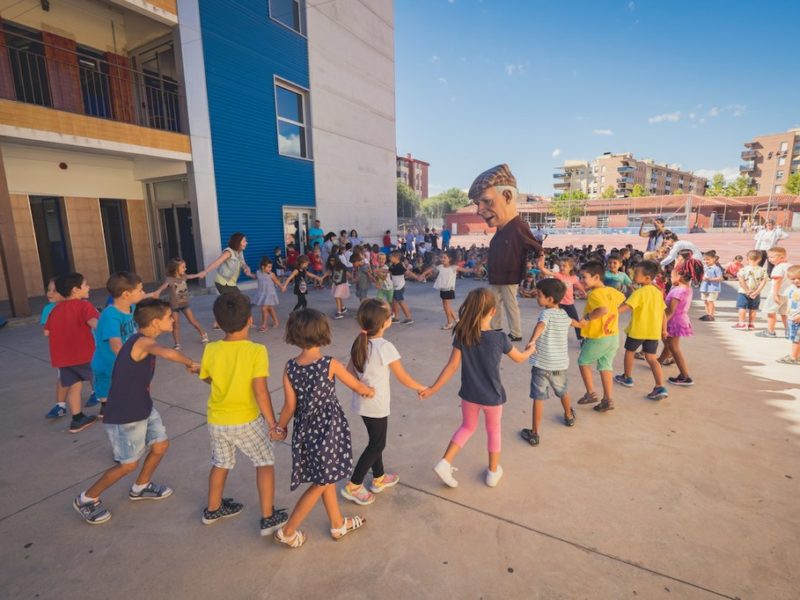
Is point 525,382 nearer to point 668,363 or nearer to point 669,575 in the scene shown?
point 668,363

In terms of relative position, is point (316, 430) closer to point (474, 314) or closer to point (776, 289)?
point (474, 314)

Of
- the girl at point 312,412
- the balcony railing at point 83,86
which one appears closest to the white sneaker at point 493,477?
the girl at point 312,412

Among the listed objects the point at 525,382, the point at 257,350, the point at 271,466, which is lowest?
the point at 525,382

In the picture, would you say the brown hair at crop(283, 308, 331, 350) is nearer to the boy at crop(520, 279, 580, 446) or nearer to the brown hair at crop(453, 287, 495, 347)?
the brown hair at crop(453, 287, 495, 347)

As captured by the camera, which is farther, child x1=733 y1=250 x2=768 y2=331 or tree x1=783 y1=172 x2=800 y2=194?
tree x1=783 y1=172 x2=800 y2=194

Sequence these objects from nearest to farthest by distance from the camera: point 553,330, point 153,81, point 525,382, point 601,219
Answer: point 553,330 → point 525,382 → point 153,81 → point 601,219

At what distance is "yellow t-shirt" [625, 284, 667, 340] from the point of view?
399 cm

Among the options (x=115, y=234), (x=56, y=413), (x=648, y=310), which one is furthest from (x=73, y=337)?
(x=115, y=234)

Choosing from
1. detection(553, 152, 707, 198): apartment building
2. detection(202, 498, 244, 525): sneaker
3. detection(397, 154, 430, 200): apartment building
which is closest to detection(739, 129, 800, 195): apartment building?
detection(553, 152, 707, 198): apartment building

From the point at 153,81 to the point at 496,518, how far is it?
1407 centimetres

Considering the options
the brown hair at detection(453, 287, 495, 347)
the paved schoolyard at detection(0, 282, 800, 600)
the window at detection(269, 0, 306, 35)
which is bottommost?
the paved schoolyard at detection(0, 282, 800, 600)

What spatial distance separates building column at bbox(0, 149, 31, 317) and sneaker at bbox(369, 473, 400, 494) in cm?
849

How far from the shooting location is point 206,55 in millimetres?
10320

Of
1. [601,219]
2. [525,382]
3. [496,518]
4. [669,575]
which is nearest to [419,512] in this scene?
[496,518]
